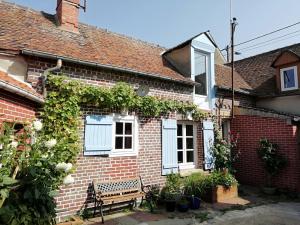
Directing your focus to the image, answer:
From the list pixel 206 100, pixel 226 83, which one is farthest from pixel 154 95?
pixel 226 83

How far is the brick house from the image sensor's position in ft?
24.0

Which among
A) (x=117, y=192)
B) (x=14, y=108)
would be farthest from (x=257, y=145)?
(x=14, y=108)

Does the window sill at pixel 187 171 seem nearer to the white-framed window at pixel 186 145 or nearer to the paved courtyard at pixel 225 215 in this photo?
the white-framed window at pixel 186 145

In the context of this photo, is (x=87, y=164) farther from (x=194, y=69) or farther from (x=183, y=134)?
(x=194, y=69)

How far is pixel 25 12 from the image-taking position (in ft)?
31.8

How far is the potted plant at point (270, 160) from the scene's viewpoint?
10.2 m

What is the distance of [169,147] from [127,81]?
267 centimetres

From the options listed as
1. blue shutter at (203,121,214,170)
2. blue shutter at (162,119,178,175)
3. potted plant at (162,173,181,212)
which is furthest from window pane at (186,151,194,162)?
potted plant at (162,173,181,212)

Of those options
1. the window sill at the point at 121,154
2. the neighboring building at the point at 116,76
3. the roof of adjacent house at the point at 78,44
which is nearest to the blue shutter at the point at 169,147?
the neighboring building at the point at 116,76

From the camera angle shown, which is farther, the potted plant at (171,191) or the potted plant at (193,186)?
the potted plant at (193,186)

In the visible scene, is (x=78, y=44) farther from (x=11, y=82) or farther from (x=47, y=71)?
(x=11, y=82)

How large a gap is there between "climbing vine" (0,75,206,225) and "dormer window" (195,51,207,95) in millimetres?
1292

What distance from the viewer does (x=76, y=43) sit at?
361 inches

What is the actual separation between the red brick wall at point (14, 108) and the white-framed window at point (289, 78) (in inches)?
452
